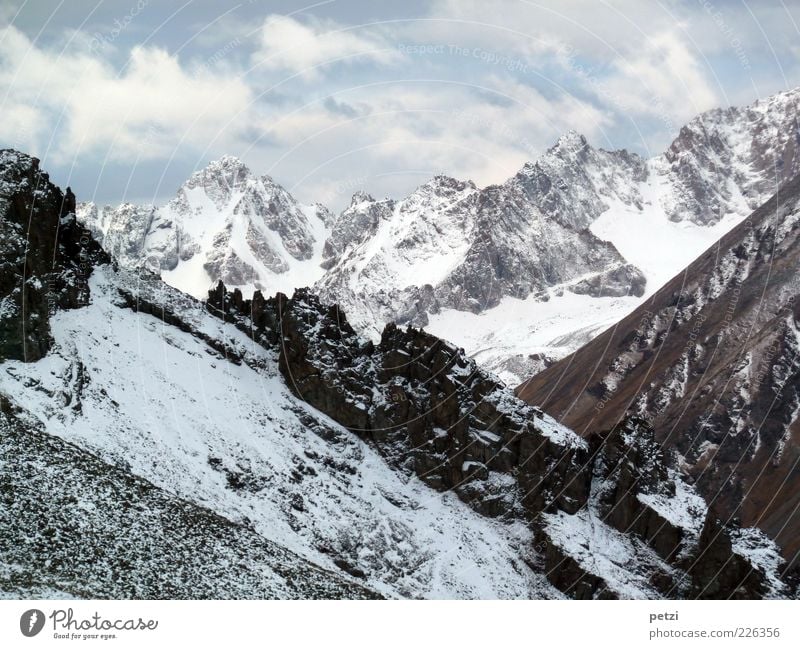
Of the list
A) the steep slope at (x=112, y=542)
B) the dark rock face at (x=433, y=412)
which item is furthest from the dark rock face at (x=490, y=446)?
the steep slope at (x=112, y=542)

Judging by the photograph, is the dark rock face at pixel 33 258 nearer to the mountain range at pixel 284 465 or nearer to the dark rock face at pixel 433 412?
the mountain range at pixel 284 465

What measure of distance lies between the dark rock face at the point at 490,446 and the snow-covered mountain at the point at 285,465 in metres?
0.17

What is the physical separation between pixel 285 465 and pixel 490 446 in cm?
1809

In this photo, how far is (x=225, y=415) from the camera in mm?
63406

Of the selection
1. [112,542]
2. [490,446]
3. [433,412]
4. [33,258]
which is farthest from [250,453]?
[33,258]

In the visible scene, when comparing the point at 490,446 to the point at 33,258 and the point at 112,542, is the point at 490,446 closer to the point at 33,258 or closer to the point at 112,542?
the point at 112,542

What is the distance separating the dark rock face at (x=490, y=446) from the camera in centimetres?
6519

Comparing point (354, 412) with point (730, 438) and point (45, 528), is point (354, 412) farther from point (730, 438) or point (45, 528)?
point (730, 438)

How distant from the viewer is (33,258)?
61.1 meters

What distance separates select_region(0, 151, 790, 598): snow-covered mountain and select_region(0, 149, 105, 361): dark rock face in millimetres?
178

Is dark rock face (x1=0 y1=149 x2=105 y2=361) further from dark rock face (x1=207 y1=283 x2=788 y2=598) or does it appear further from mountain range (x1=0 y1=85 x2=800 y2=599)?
dark rock face (x1=207 y1=283 x2=788 y2=598)

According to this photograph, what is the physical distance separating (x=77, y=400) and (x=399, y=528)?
79.0 feet
